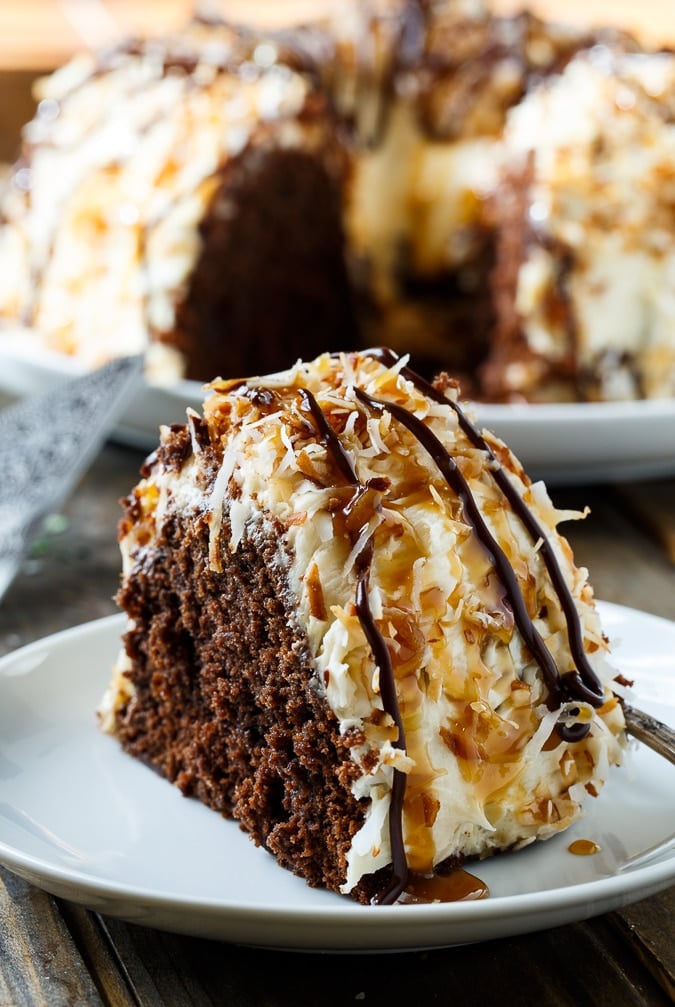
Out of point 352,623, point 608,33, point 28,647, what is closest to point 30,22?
point 608,33

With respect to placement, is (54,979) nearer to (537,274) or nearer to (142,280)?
(142,280)

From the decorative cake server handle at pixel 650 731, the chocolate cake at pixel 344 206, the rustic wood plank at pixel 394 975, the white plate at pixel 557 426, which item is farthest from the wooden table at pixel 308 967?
the chocolate cake at pixel 344 206

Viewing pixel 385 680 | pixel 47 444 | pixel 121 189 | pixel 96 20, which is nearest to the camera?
pixel 385 680

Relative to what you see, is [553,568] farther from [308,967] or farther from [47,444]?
[47,444]

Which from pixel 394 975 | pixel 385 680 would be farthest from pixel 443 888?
pixel 385 680

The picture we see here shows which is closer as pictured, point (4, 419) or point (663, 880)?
point (663, 880)

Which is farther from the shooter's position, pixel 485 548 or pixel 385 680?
pixel 485 548
